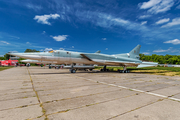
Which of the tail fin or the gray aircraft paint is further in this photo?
the tail fin

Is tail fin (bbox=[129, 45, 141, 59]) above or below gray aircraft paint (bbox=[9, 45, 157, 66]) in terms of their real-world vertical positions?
above


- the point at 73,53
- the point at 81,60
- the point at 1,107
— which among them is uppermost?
the point at 73,53

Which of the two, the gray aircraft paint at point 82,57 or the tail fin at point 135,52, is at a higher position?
the tail fin at point 135,52

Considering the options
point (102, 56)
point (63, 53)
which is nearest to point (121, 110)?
point (63, 53)

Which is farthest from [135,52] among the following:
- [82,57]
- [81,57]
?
[81,57]

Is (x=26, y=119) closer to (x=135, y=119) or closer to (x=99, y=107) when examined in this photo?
(x=99, y=107)

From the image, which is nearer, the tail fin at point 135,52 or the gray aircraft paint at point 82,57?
the gray aircraft paint at point 82,57

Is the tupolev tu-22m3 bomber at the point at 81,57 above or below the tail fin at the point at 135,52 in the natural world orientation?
below

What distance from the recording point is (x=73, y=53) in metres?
14.7

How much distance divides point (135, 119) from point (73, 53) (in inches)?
511

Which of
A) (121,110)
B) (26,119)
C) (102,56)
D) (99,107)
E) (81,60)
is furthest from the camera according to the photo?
(102,56)

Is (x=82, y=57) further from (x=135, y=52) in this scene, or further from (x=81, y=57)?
(x=135, y=52)

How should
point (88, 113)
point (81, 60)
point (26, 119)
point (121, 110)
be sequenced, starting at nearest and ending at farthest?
point (26, 119), point (88, 113), point (121, 110), point (81, 60)

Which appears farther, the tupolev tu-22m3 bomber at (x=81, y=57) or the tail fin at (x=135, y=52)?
the tail fin at (x=135, y=52)
